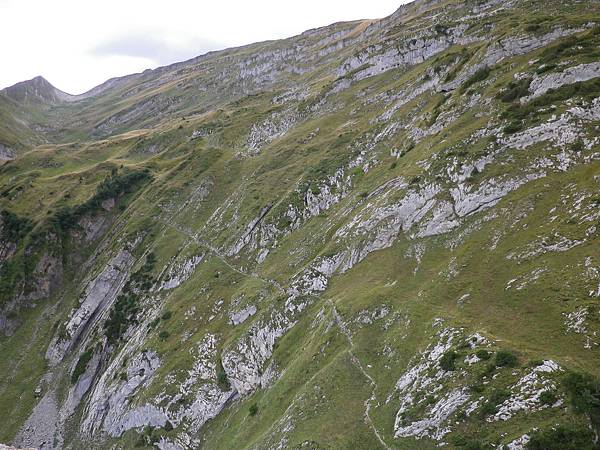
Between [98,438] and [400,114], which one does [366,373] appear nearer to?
[98,438]

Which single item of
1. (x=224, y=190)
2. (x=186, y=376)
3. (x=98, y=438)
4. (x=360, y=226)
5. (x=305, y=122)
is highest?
(x=305, y=122)

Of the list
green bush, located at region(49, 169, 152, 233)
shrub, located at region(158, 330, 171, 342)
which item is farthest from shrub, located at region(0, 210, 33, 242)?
shrub, located at region(158, 330, 171, 342)

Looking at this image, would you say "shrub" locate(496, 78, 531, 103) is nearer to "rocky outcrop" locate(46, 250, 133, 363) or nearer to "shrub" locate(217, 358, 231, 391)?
"shrub" locate(217, 358, 231, 391)

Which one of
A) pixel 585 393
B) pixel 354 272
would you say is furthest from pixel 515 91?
pixel 585 393

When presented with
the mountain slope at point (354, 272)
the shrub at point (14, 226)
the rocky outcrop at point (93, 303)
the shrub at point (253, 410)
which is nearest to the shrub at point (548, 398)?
the mountain slope at point (354, 272)

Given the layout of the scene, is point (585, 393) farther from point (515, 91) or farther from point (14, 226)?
point (14, 226)

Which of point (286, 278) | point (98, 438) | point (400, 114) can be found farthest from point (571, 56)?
point (98, 438)

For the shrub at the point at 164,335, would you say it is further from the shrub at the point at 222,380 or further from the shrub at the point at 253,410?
the shrub at the point at 253,410
